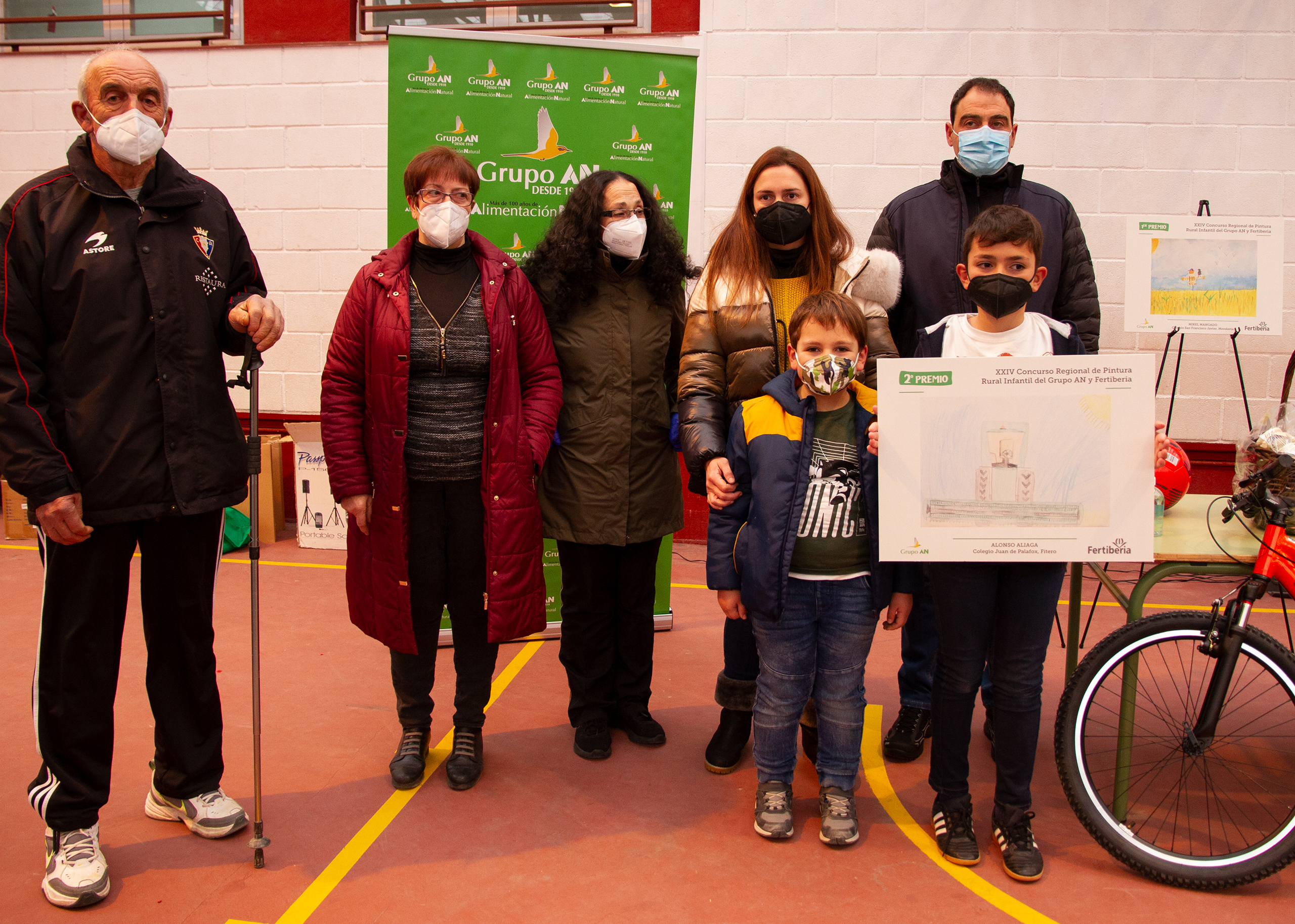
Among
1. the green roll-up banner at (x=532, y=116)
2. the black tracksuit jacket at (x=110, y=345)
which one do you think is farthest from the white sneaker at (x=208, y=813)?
the green roll-up banner at (x=532, y=116)

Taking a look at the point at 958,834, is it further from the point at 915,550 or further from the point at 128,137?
the point at 128,137

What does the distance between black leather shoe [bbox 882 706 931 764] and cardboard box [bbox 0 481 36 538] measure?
5.55m

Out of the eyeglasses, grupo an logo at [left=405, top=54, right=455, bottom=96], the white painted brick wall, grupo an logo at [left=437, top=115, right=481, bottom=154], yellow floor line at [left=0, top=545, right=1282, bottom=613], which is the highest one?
the white painted brick wall

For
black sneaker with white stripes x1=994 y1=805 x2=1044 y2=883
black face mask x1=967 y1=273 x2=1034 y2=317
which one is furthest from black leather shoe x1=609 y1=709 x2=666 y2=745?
black face mask x1=967 y1=273 x2=1034 y2=317

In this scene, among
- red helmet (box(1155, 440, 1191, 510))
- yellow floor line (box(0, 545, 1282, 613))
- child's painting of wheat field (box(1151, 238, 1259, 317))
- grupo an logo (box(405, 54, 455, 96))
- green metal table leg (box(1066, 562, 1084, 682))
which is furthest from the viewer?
yellow floor line (box(0, 545, 1282, 613))

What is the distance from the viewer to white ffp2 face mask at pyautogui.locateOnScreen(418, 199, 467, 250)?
2.68m

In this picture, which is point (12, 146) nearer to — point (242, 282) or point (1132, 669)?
point (242, 282)

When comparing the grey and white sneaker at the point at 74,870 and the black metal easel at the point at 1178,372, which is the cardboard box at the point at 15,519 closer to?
the grey and white sneaker at the point at 74,870

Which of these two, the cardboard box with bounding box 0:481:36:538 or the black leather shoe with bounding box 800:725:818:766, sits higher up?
the cardboard box with bounding box 0:481:36:538

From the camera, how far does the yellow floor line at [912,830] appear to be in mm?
2275

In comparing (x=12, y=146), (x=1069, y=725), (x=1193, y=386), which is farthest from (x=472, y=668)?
(x=12, y=146)

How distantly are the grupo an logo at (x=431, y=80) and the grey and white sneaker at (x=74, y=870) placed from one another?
115 inches

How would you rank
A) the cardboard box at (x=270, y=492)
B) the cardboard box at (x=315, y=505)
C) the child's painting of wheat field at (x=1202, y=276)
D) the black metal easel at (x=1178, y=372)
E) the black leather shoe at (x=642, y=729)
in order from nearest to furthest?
the black leather shoe at (x=642, y=729), the child's painting of wheat field at (x=1202, y=276), the black metal easel at (x=1178, y=372), the cardboard box at (x=315, y=505), the cardboard box at (x=270, y=492)

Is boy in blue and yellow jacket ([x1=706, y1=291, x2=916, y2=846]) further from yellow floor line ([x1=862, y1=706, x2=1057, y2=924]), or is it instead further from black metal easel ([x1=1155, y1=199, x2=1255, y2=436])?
black metal easel ([x1=1155, y1=199, x2=1255, y2=436])
